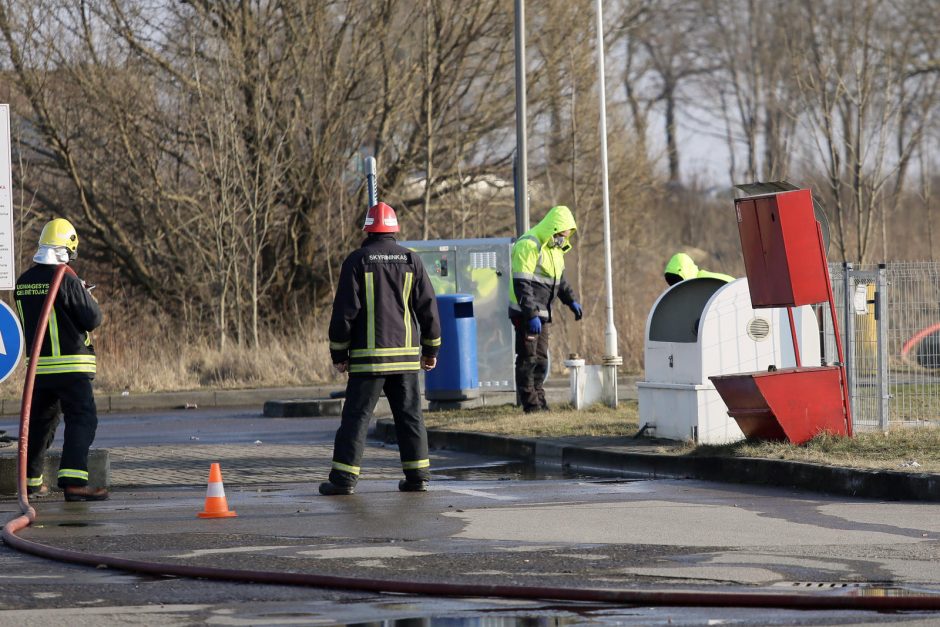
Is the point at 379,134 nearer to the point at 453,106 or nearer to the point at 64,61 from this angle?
the point at 453,106

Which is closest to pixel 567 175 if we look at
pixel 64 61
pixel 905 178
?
pixel 64 61

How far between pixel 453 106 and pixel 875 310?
55.0 feet

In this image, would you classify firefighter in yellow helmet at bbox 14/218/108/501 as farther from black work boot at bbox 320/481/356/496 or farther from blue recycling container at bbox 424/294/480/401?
blue recycling container at bbox 424/294/480/401

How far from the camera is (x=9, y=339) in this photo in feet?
33.7

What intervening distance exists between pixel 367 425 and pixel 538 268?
473 centimetres

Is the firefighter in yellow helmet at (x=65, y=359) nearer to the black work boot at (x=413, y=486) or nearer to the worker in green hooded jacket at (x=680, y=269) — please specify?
the black work boot at (x=413, y=486)

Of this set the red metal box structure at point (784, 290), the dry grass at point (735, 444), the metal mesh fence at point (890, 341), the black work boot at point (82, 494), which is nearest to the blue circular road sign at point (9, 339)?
the black work boot at point (82, 494)

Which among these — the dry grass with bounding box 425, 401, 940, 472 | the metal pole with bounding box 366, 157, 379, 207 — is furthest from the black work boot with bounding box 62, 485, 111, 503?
the metal pole with bounding box 366, 157, 379, 207

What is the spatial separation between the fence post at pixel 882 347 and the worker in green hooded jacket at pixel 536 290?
128 inches

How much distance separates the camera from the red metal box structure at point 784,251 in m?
10.6

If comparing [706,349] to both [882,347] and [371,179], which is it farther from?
[371,179]

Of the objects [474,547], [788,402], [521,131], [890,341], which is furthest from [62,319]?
[521,131]

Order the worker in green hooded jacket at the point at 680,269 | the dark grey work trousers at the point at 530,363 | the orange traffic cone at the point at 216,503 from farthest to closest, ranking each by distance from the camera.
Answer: the dark grey work trousers at the point at 530,363
the worker in green hooded jacket at the point at 680,269
the orange traffic cone at the point at 216,503

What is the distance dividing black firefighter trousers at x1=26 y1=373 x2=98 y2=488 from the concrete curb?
3.95 metres
